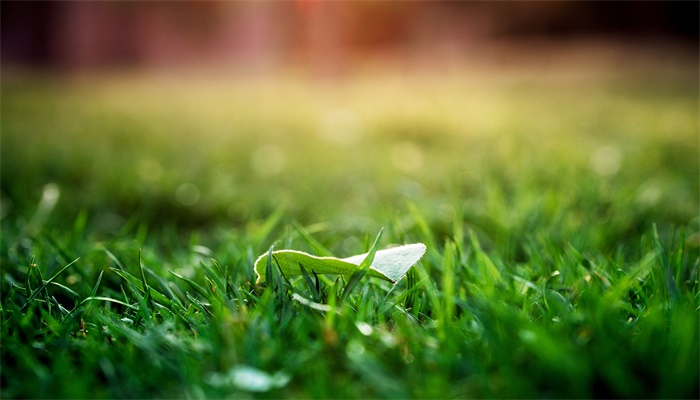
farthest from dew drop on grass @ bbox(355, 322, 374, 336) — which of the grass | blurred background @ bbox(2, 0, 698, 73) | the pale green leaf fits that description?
blurred background @ bbox(2, 0, 698, 73)

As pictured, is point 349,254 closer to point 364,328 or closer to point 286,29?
point 364,328

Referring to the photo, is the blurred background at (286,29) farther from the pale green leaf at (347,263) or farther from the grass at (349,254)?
the pale green leaf at (347,263)

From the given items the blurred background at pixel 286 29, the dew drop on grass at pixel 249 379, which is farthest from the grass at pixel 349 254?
the blurred background at pixel 286 29

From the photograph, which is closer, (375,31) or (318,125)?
(318,125)

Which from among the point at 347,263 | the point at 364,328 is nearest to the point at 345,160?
the point at 347,263

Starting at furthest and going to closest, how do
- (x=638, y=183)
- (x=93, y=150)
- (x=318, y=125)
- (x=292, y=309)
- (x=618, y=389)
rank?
(x=318, y=125) < (x=93, y=150) < (x=638, y=183) < (x=292, y=309) < (x=618, y=389)

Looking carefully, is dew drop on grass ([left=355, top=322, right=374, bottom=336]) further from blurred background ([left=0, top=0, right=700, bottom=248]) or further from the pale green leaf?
blurred background ([left=0, top=0, right=700, bottom=248])

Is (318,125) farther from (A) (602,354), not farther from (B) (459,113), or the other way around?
(A) (602,354)

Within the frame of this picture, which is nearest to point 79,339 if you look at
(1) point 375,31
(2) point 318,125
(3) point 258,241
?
(3) point 258,241
